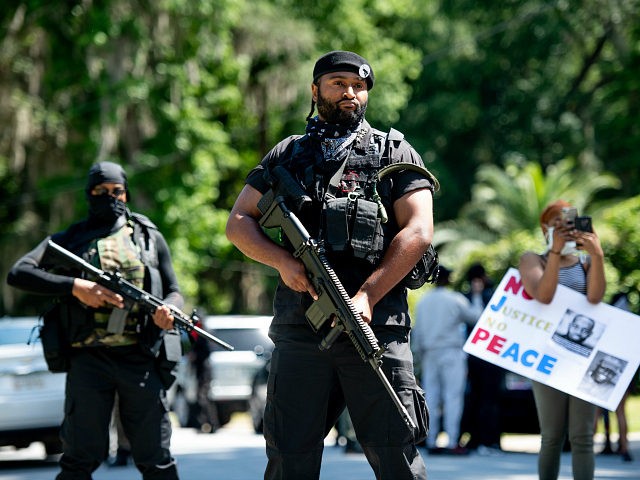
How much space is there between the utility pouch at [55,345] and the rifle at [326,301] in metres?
2.21

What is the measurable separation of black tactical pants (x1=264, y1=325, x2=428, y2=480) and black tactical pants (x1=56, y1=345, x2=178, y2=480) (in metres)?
1.69

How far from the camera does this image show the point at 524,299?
274 inches

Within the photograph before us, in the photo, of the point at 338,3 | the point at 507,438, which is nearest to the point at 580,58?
the point at 338,3

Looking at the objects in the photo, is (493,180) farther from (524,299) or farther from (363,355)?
(363,355)

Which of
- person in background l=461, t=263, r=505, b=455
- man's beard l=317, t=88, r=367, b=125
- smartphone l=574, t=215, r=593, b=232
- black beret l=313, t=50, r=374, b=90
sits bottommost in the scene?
person in background l=461, t=263, r=505, b=455

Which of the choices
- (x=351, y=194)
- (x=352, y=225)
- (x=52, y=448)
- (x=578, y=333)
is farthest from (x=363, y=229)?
(x=52, y=448)

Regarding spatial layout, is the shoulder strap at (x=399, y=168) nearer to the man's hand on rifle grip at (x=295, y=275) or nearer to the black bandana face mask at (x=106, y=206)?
the man's hand on rifle grip at (x=295, y=275)

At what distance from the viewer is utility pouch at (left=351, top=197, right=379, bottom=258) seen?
15.2 feet

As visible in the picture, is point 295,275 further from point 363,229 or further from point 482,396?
point 482,396

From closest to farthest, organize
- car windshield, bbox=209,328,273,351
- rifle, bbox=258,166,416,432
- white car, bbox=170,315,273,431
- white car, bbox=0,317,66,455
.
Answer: rifle, bbox=258,166,416,432 → white car, bbox=0,317,66,455 → white car, bbox=170,315,273,431 → car windshield, bbox=209,328,273,351

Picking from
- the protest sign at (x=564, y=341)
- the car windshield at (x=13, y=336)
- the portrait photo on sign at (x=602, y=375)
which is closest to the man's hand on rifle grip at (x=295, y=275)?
the protest sign at (x=564, y=341)

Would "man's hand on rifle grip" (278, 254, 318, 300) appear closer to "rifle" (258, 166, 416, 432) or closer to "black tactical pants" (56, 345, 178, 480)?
"rifle" (258, 166, 416, 432)

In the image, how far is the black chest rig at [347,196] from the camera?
4.65 metres

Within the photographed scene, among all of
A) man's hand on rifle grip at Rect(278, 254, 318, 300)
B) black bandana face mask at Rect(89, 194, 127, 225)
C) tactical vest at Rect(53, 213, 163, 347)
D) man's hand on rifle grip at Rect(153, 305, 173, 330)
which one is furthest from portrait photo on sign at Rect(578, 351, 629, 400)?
black bandana face mask at Rect(89, 194, 127, 225)
